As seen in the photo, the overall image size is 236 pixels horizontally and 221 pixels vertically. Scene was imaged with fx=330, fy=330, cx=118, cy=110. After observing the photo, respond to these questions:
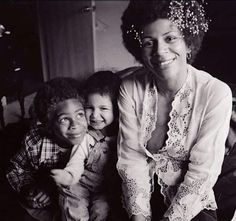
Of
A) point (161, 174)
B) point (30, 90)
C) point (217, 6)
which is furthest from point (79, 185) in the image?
point (30, 90)

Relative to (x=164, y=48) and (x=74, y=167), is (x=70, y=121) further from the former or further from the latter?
(x=164, y=48)

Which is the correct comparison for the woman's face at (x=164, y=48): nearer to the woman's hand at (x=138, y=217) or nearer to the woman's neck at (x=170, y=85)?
the woman's neck at (x=170, y=85)

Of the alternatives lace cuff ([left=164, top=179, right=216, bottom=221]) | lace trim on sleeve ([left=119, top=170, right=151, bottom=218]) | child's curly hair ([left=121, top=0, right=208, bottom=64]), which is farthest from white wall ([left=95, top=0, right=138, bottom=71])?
lace cuff ([left=164, top=179, right=216, bottom=221])

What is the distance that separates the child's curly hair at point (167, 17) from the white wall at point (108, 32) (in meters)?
2.15

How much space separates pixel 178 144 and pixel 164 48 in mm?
337

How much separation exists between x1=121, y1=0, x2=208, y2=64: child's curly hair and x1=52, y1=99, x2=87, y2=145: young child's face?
0.32 metres

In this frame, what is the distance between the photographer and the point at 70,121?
1.27m

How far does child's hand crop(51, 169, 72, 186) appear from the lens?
3.82ft

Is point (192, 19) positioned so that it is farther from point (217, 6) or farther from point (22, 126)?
point (217, 6)

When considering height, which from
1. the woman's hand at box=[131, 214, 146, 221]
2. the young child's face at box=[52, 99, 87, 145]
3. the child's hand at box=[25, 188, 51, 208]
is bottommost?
the child's hand at box=[25, 188, 51, 208]

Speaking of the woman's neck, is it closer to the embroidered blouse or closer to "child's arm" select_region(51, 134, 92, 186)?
the embroidered blouse

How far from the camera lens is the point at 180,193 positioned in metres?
1.11

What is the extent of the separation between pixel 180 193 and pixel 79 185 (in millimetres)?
413

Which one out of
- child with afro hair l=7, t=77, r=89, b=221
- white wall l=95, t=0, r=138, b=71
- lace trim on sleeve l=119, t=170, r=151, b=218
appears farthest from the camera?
white wall l=95, t=0, r=138, b=71
